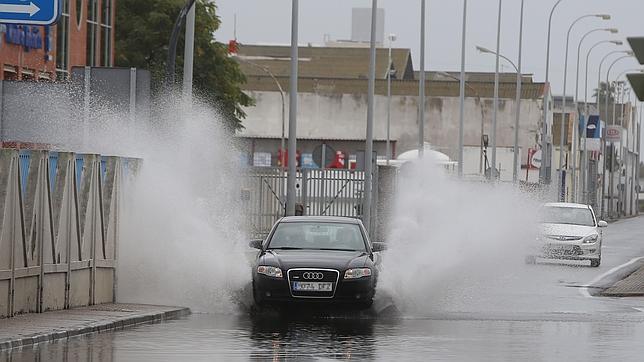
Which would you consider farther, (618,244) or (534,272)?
(618,244)

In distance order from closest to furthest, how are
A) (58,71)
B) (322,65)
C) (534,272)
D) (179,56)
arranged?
(534,272) < (58,71) < (179,56) < (322,65)

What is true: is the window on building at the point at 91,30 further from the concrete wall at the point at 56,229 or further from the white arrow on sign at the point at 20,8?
the white arrow on sign at the point at 20,8

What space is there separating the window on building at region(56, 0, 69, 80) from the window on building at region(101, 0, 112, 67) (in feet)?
21.4

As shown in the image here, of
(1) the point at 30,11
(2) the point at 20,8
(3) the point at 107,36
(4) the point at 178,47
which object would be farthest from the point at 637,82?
(4) the point at 178,47

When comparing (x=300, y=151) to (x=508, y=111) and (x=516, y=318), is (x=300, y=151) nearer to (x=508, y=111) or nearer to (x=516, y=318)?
(x=508, y=111)

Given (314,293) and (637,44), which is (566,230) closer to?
(637,44)

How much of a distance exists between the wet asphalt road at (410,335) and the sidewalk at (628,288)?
154 cm

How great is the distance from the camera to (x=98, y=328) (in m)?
18.7

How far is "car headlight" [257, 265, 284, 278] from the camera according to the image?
21.2 metres

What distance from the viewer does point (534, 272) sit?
120 ft

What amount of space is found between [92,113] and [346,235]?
5287mm

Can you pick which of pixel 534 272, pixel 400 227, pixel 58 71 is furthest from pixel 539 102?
pixel 400 227

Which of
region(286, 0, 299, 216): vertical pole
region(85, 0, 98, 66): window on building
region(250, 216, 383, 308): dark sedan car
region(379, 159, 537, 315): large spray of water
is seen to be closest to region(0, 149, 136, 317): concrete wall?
region(250, 216, 383, 308): dark sedan car

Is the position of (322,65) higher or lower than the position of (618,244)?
higher
